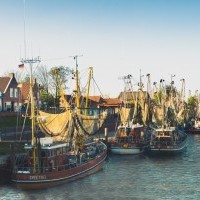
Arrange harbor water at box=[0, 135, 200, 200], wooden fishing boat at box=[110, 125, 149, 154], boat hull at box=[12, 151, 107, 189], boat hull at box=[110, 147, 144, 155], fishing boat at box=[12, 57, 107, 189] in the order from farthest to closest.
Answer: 1. wooden fishing boat at box=[110, 125, 149, 154]
2. boat hull at box=[110, 147, 144, 155]
3. fishing boat at box=[12, 57, 107, 189]
4. boat hull at box=[12, 151, 107, 189]
5. harbor water at box=[0, 135, 200, 200]

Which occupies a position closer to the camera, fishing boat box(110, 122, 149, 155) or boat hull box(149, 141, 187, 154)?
fishing boat box(110, 122, 149, 155)

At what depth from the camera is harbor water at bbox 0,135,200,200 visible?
44375 millimetres

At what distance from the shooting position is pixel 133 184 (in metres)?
50.1

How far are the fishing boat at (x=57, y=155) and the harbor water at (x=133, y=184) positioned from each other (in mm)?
1200

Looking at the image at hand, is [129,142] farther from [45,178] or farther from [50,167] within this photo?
[45,178]

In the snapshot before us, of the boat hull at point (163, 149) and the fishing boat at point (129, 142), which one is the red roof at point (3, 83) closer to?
the fishing boat at point (129, 142)

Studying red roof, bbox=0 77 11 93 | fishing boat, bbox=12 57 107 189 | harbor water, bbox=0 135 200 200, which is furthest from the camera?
red roof, bbox=0 77 11 93

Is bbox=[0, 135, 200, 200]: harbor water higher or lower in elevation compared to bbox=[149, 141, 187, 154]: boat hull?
lower

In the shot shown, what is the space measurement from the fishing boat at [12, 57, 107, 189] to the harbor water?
1200 mm

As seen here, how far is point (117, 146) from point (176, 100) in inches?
2745

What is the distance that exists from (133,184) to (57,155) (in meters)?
10.1

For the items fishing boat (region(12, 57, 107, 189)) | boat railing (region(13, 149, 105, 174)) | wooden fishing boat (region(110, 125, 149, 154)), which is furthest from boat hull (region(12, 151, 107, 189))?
wooden fishing boat (region(110, 125, 149, 154))

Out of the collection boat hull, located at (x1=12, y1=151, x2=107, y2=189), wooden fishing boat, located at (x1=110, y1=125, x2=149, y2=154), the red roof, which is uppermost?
the red roof

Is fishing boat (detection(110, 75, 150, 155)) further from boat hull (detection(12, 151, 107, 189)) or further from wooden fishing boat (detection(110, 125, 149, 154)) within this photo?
boat hull (detection(12, 151, 107, 189))
